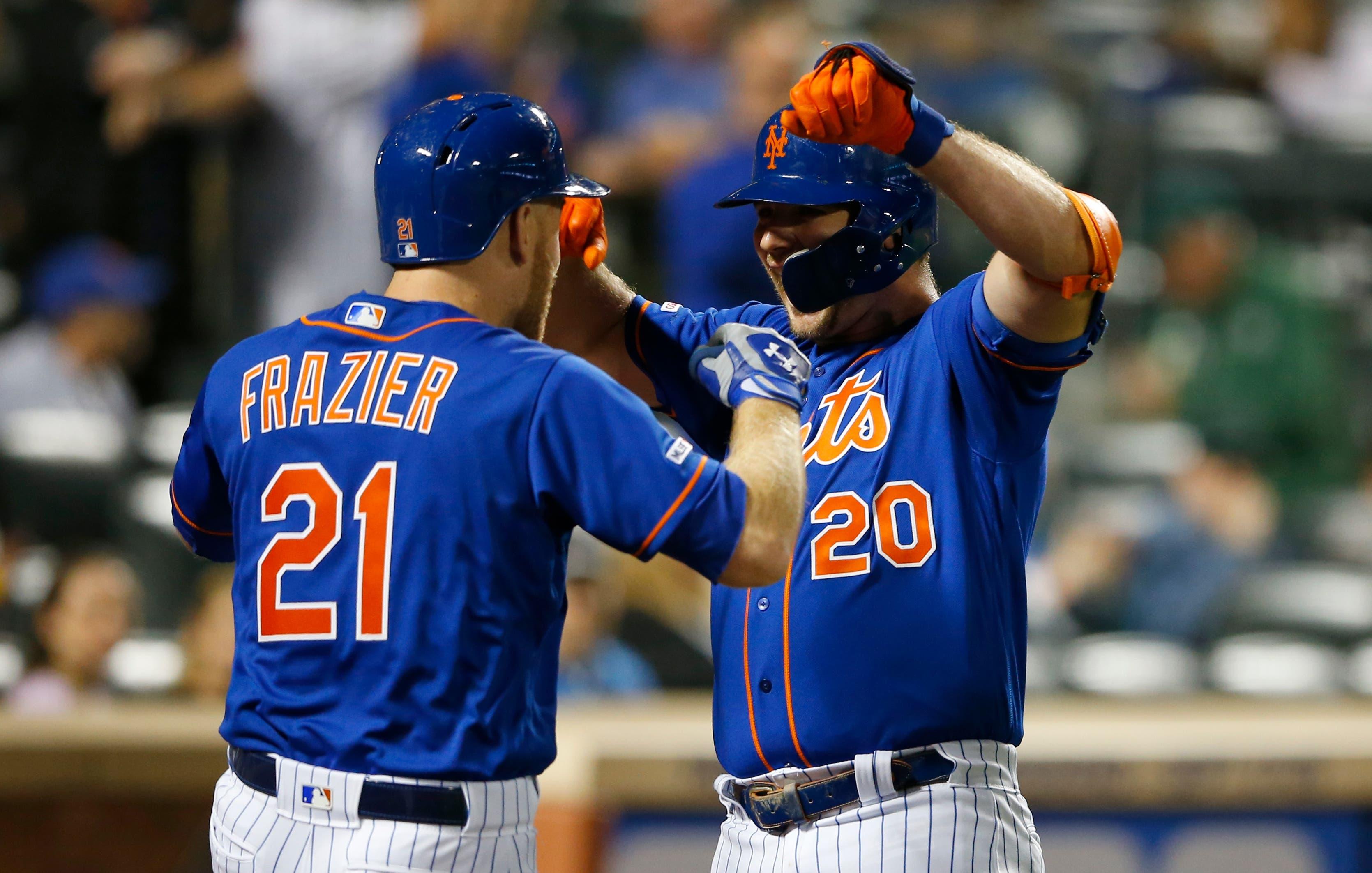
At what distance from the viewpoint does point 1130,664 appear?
18.3 feet

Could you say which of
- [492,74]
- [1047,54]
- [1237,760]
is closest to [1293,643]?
[1237,760]

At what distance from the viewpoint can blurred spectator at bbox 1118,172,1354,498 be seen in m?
6.70

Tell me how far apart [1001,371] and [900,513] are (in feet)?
0.91

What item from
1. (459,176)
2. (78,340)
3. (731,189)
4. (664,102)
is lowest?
(459,176)

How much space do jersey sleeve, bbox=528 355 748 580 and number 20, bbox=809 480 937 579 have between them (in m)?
0.42

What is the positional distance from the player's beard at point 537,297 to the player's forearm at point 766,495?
1.19 ft

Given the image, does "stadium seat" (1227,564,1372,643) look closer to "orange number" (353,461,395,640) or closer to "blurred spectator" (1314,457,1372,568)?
"blurred spectator" (1314,457,1372,568)

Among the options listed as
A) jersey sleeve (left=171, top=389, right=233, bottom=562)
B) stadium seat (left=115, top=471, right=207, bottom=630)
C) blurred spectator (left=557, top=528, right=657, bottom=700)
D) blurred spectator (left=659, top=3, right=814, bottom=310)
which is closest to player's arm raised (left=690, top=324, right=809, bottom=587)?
jersey sleeve (left=171, top=389, right=233, bottom=562)

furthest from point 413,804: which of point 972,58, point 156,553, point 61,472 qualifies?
point 972,58

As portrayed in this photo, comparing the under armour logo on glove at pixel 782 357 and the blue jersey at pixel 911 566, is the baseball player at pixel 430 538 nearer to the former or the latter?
the under armour logo on glove at pixel 782 357

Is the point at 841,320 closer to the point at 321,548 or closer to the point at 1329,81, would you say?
the point at 321,548

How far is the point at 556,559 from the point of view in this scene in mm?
2119

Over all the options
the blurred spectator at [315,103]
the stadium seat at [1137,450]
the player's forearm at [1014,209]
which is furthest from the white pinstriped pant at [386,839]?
the stadium seat at [1137,450]

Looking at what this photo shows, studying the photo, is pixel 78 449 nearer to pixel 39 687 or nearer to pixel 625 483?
pixel 39 687
